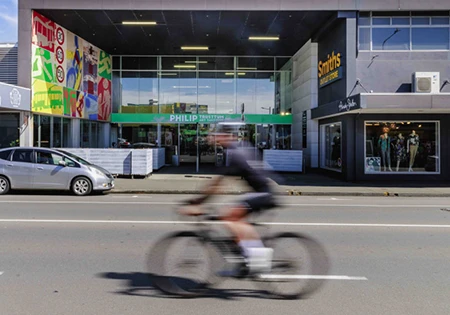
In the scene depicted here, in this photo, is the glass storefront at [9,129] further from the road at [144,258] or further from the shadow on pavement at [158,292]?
the shadow on pavement at [158,292]

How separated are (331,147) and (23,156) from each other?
1449 centimetres

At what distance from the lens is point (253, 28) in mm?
21203

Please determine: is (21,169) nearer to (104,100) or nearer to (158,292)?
(158,292)

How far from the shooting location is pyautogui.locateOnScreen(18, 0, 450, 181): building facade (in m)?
17.9

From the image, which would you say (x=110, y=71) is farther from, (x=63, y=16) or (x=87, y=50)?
(x=63, y=16)

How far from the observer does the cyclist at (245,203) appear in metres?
4.43

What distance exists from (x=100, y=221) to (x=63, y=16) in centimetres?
1450

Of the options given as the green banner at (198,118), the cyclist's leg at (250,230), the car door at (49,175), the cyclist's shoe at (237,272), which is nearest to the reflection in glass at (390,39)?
the green banner at (198,118)

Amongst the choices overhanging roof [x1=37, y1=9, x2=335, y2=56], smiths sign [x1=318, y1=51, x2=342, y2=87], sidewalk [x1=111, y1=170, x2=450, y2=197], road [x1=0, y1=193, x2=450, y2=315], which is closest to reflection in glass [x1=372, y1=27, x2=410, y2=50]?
smiths sign [x1=318, y1=51, x2=342, y2=87]

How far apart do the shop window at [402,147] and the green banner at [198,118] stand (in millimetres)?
9804

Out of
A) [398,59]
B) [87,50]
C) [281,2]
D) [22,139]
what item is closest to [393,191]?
[398,59]

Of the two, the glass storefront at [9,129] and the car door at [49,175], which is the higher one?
the glass storefront at [9,129]

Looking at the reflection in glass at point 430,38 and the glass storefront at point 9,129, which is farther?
A: the reflection in glass at point 430,38

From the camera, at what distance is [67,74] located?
21.8 metres
